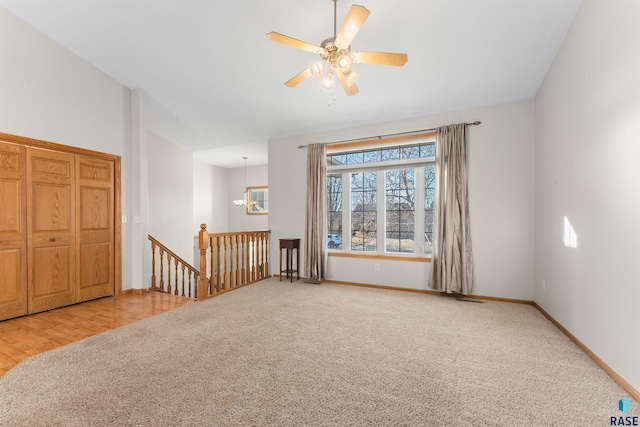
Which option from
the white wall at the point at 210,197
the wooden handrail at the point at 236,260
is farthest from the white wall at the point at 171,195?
the wooden handrail at the point at 236,260

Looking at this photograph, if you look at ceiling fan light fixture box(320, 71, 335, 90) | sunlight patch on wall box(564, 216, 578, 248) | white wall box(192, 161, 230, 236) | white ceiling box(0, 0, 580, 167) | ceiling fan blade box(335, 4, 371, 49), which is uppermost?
white ceiling box(0, 0, 580, 167)

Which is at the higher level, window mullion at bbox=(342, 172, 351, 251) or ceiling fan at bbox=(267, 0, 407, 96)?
ceiling fan at bbox=(267, 0, 407, 96)

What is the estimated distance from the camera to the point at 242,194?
357 inches

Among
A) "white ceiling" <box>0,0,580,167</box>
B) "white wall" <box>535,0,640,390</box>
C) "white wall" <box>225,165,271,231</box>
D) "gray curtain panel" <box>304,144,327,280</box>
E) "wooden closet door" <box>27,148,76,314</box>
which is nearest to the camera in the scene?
"white wall" <box>535,0,640,390</box>

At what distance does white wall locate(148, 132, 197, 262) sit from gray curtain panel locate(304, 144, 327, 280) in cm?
323

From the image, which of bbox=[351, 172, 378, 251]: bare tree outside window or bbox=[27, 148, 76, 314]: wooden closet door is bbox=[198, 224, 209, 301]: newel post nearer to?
bbox=[27, 148, 76, 314]: wooden closet door

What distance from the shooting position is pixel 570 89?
267 cm

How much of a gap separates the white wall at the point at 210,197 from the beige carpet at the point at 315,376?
5.41 m

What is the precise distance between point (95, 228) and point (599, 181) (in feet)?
18.6

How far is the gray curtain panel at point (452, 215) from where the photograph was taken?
158 inches

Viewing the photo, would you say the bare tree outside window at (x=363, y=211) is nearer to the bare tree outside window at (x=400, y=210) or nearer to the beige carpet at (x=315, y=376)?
the bare tree outside window at (x=400, y=210)

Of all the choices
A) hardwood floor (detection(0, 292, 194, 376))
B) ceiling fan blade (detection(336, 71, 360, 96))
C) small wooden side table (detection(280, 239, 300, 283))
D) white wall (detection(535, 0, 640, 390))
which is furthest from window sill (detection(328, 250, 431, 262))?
ceiling fan blade (detection(336, 71, 360, 96))

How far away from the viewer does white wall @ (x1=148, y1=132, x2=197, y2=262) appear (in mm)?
5859

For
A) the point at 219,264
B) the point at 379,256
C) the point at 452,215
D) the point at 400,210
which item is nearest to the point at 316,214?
the point at 379,256
